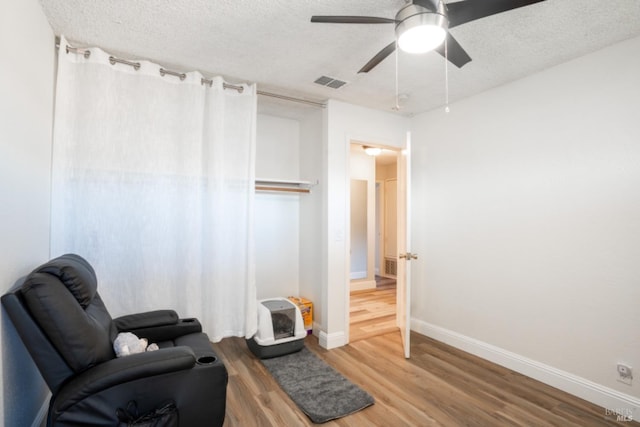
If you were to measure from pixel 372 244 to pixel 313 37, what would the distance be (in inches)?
181

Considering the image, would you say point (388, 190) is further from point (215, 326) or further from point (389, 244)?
point (215, 326)

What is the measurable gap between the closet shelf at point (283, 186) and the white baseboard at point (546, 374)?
7.36 feet

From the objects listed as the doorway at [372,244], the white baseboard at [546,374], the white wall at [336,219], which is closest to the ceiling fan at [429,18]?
the white wall at [336,219]

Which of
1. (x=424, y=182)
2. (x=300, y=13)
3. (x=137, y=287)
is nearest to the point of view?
(x=300, y=13)

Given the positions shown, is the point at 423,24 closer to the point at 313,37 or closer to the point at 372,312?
the point at 313,37

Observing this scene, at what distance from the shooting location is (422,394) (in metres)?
2.44

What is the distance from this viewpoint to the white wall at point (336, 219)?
132 inches

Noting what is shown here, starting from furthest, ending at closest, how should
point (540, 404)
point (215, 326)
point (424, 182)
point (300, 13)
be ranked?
point (424, 182)
point (215, 326)
point (540, 404)
point (300, 13)

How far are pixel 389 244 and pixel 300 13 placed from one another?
19.1ft

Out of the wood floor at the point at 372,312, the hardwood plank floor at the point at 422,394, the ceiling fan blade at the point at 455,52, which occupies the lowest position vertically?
the hardwood plank floor at the point at 422,394

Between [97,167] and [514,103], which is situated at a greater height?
[514,103]

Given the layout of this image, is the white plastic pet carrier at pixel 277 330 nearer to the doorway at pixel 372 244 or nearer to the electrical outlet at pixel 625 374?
the doorway at pixel 372 244

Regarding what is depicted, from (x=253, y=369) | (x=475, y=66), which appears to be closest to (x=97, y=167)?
(x=253, y=369)

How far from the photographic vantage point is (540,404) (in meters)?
2.31
